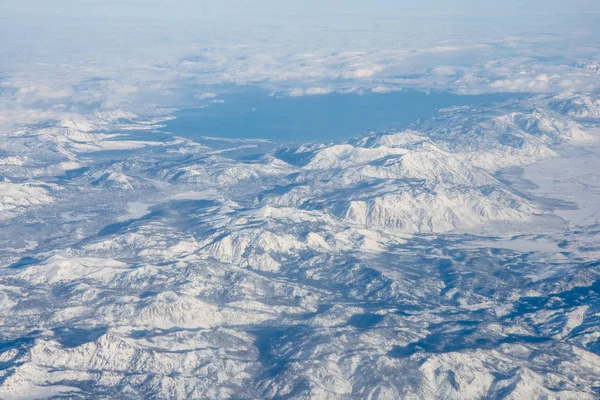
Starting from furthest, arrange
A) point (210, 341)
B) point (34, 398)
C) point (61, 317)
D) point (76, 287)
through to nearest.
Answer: point (76, 287) → point (61, 317) → point (210, 341) → point (34, 398)

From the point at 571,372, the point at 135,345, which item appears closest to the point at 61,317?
the point at 135,345

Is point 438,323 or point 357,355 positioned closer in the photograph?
point 357,355

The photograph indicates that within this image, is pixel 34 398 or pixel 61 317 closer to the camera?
pixel 34 398

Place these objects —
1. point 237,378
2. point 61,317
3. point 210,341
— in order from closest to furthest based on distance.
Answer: point 237,378 < point 210,341 < point 61,317

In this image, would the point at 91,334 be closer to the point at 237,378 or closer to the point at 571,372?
the point at 237,378

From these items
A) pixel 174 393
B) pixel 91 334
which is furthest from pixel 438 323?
pixel 91 334

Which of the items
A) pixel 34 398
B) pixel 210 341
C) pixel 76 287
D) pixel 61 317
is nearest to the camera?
pixel 34 398

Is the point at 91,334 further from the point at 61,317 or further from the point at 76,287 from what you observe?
the point at 76,287
